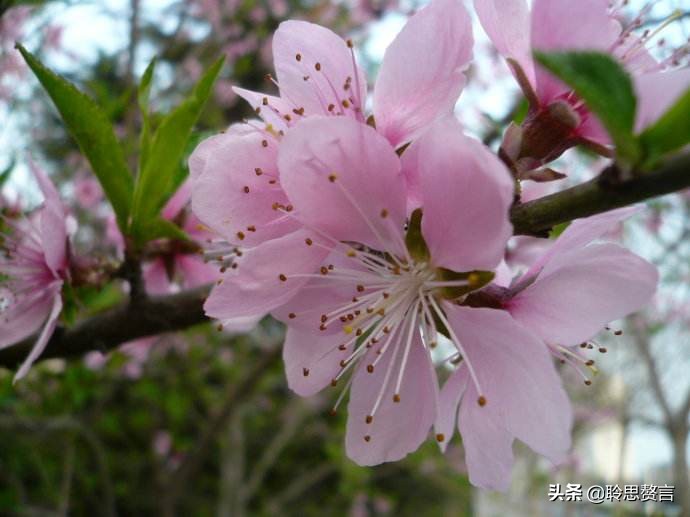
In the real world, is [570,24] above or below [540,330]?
above

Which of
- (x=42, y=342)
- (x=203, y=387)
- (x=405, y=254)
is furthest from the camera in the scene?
(x=203, y=387)

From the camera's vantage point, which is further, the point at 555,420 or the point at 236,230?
A: the point at 236,230

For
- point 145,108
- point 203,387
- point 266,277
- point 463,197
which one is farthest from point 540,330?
point 203,387

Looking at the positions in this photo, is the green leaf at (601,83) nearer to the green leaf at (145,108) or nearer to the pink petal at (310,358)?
the pink petal at (310,358)

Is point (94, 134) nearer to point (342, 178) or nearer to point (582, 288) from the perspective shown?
point (342, 178)

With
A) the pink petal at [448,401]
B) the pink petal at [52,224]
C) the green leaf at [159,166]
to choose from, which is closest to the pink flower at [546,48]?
the pink petal at [448,401]

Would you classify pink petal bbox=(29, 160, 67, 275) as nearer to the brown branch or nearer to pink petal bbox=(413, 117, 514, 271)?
the brown branch

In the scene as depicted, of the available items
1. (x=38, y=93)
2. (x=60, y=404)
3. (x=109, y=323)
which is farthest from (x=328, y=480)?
(x=109, y=323)

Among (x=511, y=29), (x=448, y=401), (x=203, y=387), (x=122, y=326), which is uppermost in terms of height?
(x=511, y=29)

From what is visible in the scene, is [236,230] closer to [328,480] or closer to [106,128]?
[106,128]
